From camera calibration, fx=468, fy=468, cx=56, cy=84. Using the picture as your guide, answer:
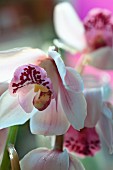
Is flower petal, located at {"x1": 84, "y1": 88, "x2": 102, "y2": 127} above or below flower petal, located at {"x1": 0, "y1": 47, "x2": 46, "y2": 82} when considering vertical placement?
below

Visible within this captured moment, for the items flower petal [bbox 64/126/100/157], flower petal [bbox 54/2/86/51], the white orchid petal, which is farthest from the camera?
flower petal [bbox 54/2/86/51]

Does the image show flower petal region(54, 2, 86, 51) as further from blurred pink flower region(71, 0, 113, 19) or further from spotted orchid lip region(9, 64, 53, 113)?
blurred pink flower region(71, 0, 113, 19)

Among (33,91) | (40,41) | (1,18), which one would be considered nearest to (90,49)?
(33,91)

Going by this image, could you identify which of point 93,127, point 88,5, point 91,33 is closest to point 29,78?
point 93,127

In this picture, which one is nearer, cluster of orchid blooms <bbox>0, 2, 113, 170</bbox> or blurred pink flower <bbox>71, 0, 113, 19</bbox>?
cluster of orchid blooms <bbox>0, 2, 113, 170</bbox>

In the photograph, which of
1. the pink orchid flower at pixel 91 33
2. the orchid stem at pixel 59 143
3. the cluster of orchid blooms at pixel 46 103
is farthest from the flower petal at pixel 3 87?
the pink orchid flower at pixel 91 33

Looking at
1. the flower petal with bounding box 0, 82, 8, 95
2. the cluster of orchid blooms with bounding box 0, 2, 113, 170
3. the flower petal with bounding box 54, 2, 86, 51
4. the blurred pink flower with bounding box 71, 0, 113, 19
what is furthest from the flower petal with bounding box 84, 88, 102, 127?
the blurred pink flower with bounding box 71, 0, 113, 19

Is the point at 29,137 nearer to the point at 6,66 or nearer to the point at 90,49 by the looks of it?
the point at 90,49
